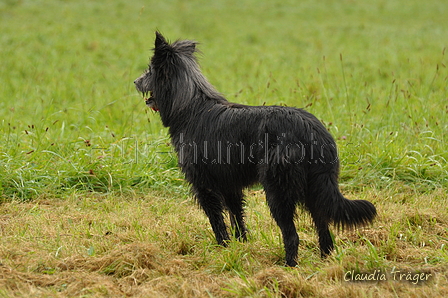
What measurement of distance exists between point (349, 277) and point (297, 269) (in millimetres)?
343

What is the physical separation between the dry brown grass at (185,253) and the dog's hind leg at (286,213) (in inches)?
4.7

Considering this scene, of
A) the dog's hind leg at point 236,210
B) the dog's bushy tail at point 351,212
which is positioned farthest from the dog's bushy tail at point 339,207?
the dog's hind leg at point 236,210

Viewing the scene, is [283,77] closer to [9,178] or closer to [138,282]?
[9,178]

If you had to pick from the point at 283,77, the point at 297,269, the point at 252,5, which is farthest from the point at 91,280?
the point at 252,5

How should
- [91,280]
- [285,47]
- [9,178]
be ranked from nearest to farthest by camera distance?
1. [91,280]
2. [9,178]
3. [285,47]

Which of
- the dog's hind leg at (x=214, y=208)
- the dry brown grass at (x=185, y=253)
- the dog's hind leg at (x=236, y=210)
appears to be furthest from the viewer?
the dog's hind leg at (x=236, y=210)

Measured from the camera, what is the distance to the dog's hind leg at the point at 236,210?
3729 mm

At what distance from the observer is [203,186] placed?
358 centimetres

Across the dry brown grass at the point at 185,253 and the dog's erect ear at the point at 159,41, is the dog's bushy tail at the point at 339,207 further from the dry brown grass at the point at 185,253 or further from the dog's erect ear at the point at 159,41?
the dog's erect ear at the point at 159,41

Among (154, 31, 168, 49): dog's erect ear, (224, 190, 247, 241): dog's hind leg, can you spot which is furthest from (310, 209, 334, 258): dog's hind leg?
(154, 31, 168, 49): dog's erect ear

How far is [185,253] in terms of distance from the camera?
3.61 m

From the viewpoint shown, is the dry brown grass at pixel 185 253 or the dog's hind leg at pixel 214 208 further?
the dog's hind leg at pixel 214 208

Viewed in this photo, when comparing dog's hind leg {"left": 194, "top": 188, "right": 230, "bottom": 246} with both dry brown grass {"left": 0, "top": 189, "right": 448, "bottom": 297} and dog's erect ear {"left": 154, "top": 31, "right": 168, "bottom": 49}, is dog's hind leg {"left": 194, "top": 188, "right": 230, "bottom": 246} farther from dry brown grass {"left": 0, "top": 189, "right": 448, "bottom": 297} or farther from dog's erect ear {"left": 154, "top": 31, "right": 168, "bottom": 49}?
dog's erect ear {"left": 154, "top": 31, "right": 168, "bottom": 49}

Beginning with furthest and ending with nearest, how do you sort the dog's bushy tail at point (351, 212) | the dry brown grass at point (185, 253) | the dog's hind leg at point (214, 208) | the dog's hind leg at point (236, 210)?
the dog's hind leg at point (236, 210) → the dog's hind leg at point (214, 208) → the dog's bushy tail at point (351, 212) → the dry brown grass at point (185, 253)
